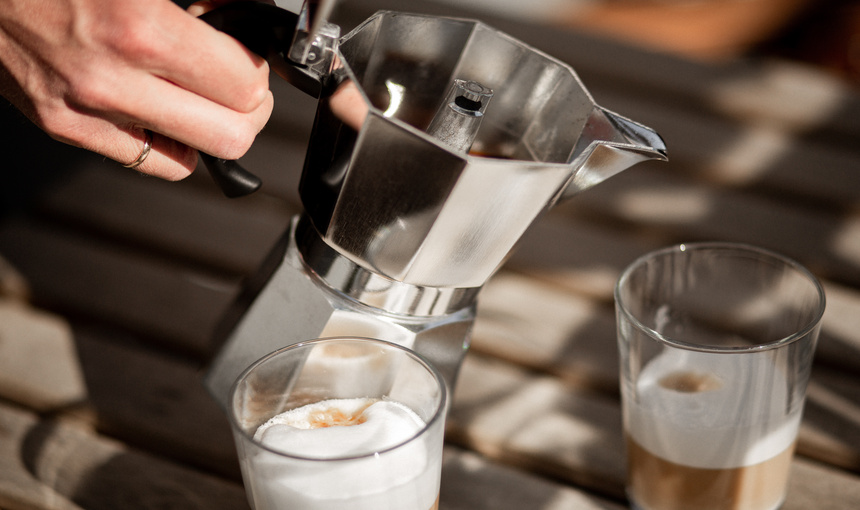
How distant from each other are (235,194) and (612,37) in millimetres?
656

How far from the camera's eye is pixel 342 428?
401mm

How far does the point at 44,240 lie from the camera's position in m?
0.73

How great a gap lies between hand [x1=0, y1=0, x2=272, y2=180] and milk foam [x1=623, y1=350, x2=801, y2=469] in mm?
290

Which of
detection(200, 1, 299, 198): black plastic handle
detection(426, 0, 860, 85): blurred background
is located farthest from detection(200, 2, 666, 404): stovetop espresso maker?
detection(426, 0, 860, 85): blurred background

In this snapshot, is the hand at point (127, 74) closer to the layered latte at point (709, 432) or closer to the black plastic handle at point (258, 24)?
the black plastic handle at point (258, 24)

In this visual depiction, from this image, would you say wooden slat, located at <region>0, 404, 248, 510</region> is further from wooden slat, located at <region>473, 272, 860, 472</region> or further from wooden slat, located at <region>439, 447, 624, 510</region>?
wooden slat, located at <region>473, 272, 860, 472</region>

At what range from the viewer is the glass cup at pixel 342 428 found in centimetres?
36

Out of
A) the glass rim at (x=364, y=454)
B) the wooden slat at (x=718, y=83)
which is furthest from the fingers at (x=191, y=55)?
the wooden slat at (x=718, y=83)

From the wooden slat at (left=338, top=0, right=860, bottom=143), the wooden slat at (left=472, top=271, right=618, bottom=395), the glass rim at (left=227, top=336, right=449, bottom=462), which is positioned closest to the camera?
the glass rim at (left=227, top=336, right=449, bottom=462)

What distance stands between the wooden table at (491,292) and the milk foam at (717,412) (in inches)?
2.9

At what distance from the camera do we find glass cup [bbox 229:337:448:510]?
365 mm

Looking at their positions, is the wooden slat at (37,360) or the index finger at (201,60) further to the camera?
the wooden slat at (37,360)

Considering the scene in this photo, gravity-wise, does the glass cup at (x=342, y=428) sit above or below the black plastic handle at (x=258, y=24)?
below

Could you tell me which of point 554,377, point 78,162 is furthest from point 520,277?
point 78,162
